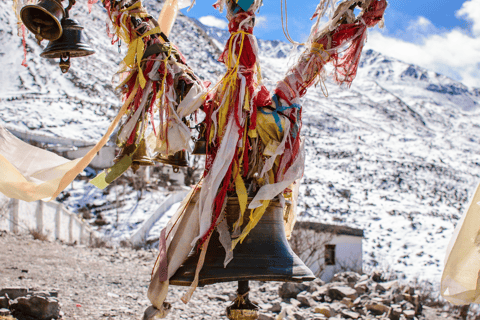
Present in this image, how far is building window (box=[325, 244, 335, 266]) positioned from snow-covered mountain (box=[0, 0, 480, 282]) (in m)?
2.44

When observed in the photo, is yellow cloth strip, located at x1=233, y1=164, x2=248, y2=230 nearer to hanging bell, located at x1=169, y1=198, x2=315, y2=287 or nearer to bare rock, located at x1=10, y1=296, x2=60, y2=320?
hanging bell, located at x1=169, y1=198, x2=315, y2=287

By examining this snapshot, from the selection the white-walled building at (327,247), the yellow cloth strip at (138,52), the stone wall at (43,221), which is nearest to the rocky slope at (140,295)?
the yellow cloth strip at (138,52)

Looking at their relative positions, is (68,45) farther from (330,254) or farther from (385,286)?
(330,254)

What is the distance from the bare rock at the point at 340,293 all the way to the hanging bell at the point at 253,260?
462cm

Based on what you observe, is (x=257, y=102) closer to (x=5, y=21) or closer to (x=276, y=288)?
(x=276, y=288)

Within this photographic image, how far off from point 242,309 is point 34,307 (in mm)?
2473

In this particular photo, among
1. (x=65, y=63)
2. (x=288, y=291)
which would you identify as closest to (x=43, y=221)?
(x=288, y=291)

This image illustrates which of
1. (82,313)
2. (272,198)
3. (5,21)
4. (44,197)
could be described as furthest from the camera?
(5,21)

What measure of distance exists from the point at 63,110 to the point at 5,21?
1365 centimetres

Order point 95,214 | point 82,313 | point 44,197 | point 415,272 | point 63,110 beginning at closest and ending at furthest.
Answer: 1. point 44,197
2. point 82,313
3. point 415,272
4. point 95,214
5. point 63,110

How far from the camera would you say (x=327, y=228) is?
40.1 feet

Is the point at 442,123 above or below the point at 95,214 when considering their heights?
above

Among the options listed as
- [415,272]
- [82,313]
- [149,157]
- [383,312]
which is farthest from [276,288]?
[415,272]

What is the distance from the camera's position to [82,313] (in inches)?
169
